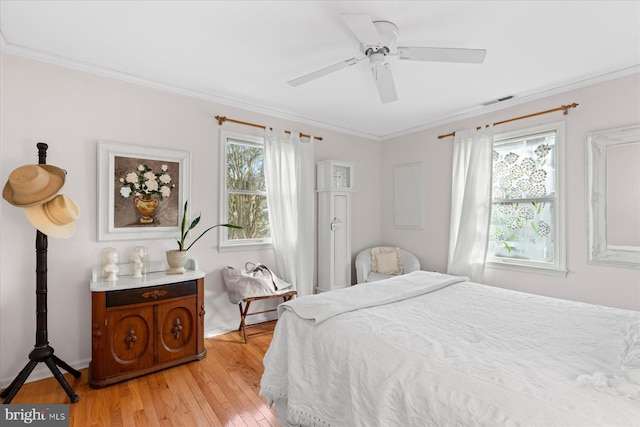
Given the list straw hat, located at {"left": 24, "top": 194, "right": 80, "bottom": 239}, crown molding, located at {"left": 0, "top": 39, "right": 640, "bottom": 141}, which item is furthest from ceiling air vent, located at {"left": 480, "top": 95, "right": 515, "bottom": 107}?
straw hat, located at {"left": 24, "top": 194, "right": 80, "bottom": 239}

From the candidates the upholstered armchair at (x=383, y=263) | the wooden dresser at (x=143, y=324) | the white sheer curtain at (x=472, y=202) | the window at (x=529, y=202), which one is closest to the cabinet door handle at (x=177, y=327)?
the wooden dresser at (x=143, y=324)

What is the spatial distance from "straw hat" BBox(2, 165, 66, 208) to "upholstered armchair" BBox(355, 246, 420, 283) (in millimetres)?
3279

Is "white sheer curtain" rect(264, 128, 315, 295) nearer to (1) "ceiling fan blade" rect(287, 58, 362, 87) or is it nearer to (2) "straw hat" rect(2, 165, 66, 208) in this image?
(1) "ceiling fan blade" rect(287, 58, 362, 87)

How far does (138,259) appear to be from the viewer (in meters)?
2.72

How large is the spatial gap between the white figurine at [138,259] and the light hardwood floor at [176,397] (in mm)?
829

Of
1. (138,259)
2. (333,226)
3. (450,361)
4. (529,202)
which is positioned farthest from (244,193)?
(529,202)

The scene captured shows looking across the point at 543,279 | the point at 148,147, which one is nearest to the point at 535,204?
the point at 543,279

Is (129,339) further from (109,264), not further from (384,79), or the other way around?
(384,79)

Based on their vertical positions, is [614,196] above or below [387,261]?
above

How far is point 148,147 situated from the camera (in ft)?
9.61

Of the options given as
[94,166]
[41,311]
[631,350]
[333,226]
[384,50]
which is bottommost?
[41,311]

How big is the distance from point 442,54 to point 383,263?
2.84 meters

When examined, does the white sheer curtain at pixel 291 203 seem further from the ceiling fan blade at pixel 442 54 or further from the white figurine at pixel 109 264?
the ceiling fan blade at pixel 442 54

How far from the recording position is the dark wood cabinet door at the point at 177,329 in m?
2.57
